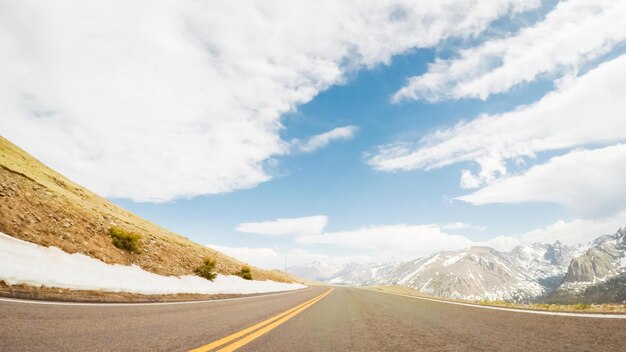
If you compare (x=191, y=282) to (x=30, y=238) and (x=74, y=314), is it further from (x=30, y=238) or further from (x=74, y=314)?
(x=74, y=314)

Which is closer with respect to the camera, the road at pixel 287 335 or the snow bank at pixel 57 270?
the road at pixel 287 335

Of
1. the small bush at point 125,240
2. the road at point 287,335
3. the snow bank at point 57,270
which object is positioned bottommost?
the road at point 287,335

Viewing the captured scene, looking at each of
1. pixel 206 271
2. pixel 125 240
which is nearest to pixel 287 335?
pixel 125 240

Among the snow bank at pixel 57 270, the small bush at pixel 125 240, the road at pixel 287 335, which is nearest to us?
the road at pixel 287 335

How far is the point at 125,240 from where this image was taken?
22109mm

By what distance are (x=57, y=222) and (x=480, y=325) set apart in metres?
19.7

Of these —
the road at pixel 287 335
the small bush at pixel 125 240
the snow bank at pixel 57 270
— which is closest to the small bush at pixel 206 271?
the small bush at pixel 125 240

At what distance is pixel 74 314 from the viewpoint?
6.81 meters

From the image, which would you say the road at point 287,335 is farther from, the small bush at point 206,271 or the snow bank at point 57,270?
the small bush at point 206,271

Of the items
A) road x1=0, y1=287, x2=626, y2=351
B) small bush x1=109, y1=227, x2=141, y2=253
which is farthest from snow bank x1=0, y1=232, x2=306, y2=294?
road x1=0, y1=287, x2=626, y2=351

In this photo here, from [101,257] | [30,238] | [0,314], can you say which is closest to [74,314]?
[0,314]

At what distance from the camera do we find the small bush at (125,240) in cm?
2162

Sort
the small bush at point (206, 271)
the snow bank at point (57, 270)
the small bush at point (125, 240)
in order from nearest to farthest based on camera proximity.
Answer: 1. the snow bank at point (57, 270)
2. the small bush at point (125, 240)
3. the small bush at point (206, 271)

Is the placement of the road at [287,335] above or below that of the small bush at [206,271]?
below
